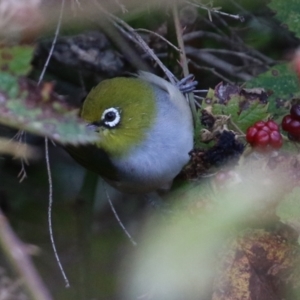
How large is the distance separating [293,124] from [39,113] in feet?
2.97

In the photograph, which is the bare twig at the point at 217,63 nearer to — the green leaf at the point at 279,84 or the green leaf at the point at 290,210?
the green leaf at the point at 279,84

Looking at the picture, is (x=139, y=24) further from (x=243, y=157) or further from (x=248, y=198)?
(x=248, y=198)

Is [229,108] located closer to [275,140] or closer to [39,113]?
[275,140]

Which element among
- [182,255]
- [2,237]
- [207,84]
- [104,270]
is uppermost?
[2,237]

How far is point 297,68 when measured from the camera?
154 centimetres

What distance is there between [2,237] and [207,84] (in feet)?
7.03

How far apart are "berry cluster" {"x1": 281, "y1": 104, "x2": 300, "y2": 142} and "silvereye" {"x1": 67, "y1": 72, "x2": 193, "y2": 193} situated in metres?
0.67

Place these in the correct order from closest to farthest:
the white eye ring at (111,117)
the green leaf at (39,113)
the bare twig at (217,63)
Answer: the green leaf at (39,113) → the white eye ring at (111,117) → the bare twig at (217,63)

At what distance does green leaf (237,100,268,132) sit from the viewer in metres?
1.73

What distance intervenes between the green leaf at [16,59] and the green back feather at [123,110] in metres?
1.23

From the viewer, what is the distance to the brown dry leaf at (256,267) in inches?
60.2

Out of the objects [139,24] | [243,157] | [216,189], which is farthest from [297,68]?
[139,24]

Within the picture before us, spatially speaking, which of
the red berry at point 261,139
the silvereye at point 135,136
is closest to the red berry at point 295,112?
the red berry at point 261,139

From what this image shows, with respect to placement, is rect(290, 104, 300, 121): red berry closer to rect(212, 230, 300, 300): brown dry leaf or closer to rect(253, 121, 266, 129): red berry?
rect(253, 121, 266, 129): red berry
